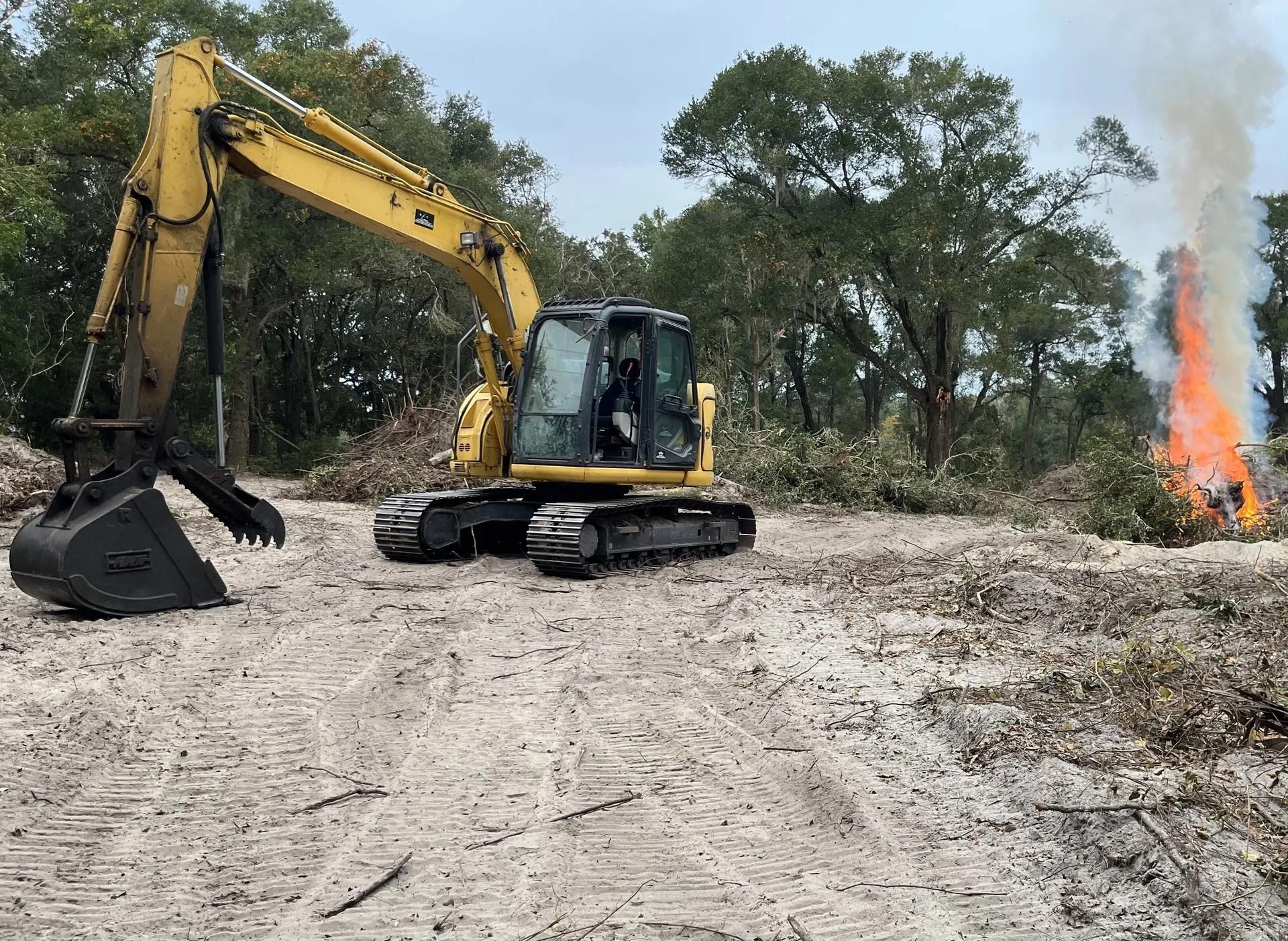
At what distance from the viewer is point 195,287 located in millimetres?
8195

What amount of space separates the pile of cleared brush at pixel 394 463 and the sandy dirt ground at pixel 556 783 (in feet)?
31.4

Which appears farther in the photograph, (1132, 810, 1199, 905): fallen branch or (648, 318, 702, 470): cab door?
(648, 318, 702, 470): cab door

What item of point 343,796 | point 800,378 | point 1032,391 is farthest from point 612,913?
point 1032,391

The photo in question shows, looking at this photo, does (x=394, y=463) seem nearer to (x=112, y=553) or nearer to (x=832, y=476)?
(x=832, y=476)

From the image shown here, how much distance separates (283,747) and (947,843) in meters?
2.84

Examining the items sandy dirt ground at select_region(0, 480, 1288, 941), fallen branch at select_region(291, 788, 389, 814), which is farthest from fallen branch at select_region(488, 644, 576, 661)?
fallen branch at select_region(291, 788, 389, 814)

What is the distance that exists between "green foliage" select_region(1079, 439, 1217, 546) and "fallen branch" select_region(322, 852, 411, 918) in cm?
1181

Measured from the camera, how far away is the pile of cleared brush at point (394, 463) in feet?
58.7

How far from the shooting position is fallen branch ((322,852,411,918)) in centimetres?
331

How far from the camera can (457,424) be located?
37.7 feet

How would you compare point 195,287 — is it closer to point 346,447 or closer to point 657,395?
point 657,395

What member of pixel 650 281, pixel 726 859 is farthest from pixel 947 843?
pixel 650 281

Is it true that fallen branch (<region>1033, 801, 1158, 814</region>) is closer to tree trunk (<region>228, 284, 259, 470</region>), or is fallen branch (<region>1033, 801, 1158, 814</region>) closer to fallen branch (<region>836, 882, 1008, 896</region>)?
fallen branch (<region>836, 882, 1008, 896</region>)

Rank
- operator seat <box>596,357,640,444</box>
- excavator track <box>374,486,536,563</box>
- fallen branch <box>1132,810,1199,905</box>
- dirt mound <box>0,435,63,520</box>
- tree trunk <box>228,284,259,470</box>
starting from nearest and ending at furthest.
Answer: fallen branch <box>1132,810,1199,905</box> < operator seat <box>596,357,640,444</box> < excavator track <box>374,486,536,563</box> < dirt mound <box>0,435,63,520</box> < tree trunk <box>228,284,259,470</box>
